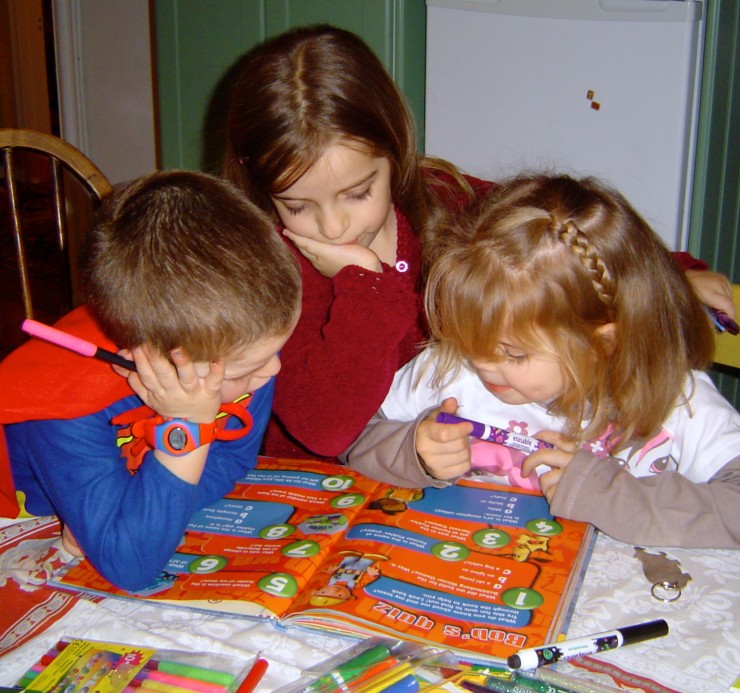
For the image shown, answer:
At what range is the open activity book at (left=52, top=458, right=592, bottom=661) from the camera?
0.68 meters

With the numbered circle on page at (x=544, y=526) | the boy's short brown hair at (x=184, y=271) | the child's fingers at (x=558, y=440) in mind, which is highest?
the boy's short brown hair at (x=184, y=271)

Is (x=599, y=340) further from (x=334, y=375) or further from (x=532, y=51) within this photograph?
(x=532, y=51)

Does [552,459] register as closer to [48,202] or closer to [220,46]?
[220,46]

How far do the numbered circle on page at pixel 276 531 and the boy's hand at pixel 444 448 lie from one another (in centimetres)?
18

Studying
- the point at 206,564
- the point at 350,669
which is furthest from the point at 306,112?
the point at 350,669

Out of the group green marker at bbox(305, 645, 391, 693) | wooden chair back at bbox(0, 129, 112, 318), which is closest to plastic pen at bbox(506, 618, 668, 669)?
green marker at bbox(305, 645, 391, 693)

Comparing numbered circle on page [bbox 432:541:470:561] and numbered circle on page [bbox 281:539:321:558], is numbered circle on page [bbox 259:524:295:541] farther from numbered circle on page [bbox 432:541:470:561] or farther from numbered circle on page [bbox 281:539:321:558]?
numbered circle on page [bbox 432:541:470:561]

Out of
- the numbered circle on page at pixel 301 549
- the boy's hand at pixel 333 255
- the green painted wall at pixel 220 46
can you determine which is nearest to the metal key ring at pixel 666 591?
the numbered circle on page at pixel 301 549

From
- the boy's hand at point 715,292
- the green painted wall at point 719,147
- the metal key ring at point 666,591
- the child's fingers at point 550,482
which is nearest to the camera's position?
the metal key ring at point 666,591

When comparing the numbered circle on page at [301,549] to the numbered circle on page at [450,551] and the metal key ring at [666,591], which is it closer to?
the numbered circle on page at [450,551]

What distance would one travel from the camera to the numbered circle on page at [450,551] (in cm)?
76

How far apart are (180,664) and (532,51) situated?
1.52 metres

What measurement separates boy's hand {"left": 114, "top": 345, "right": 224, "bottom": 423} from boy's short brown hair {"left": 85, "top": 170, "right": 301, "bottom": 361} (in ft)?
0.04

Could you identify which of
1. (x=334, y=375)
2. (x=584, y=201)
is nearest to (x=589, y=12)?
(x=584, y=201)
